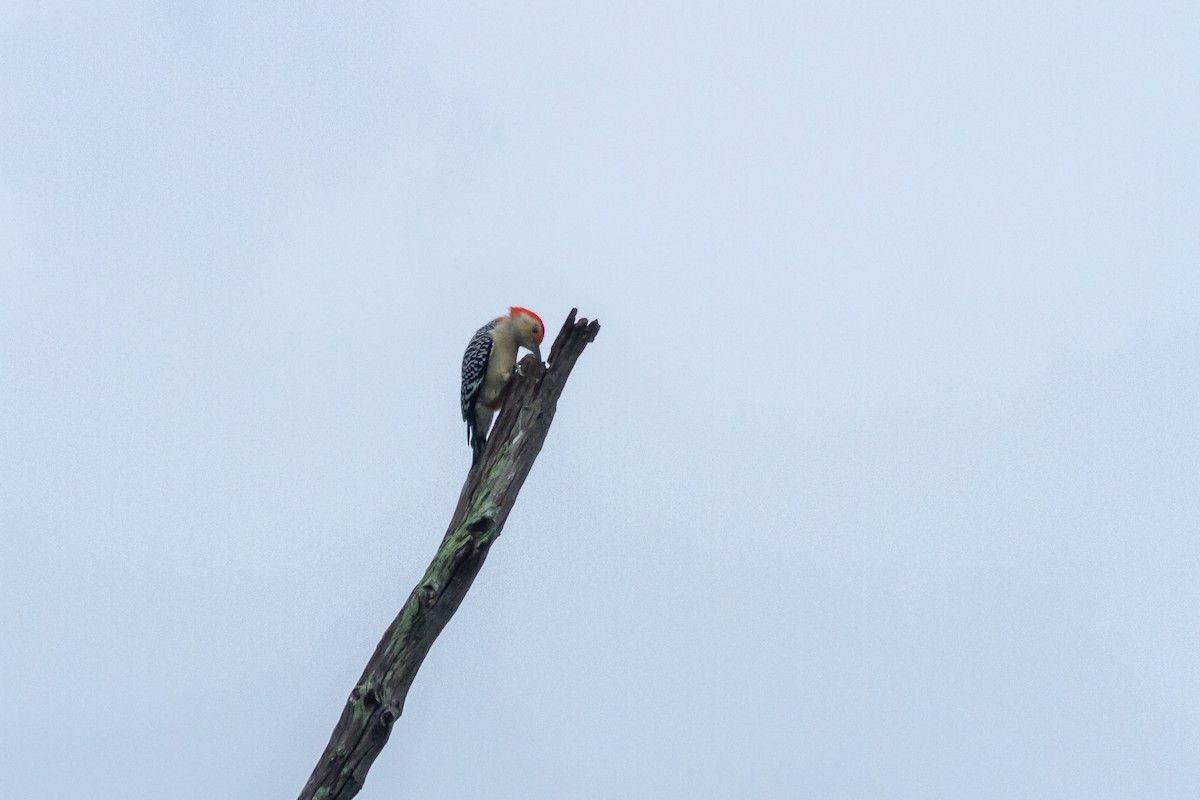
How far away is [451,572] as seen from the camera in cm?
855

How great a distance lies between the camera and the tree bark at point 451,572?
804 cm

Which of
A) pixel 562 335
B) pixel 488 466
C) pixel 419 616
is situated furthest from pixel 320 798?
pixel 562 335

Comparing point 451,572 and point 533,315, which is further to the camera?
point 533,315

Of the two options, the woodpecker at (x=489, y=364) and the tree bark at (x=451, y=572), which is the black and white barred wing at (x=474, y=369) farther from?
the tree bark at (x=451, y=572)

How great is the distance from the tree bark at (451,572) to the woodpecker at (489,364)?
3304 mm

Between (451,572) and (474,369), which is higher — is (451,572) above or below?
below

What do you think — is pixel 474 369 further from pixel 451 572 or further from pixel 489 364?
pixel 451 572

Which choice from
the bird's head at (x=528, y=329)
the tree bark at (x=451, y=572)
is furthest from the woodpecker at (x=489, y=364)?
the tree bark at (x=451, y=572)

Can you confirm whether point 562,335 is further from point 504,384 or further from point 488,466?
point 504,384

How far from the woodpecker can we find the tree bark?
10.8 ft

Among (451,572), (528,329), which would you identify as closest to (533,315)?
(528,329)

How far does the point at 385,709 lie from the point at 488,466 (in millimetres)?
2089

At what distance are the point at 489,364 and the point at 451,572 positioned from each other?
5113 millimetres

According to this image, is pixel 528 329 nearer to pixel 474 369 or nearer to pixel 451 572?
pixel 474 369
